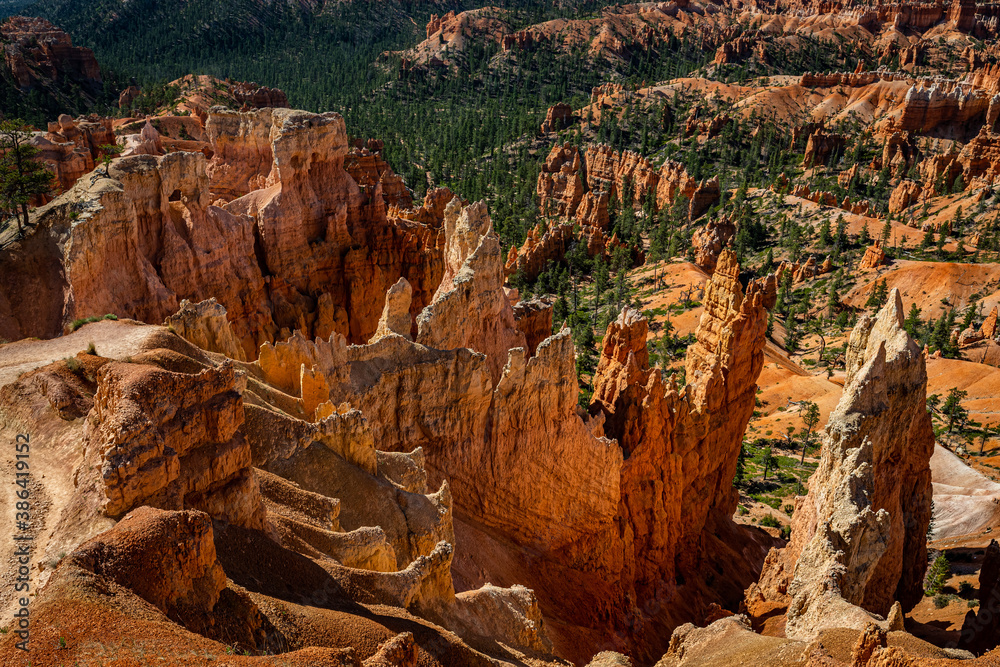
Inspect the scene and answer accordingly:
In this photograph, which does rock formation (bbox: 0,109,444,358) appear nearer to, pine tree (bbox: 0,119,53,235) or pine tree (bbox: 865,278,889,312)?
pine tree (bbox: 0,119,53,235)

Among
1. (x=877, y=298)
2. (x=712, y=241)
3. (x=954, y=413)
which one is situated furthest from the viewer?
(x=712, y=241)

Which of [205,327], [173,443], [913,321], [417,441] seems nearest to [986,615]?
[417,441]

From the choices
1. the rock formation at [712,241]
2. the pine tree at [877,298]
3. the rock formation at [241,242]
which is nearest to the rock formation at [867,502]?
the rock formation at [241,242]

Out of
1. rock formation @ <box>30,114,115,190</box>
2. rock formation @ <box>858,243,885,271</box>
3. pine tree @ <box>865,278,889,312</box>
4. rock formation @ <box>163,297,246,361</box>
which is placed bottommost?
pine tree @ <box>865,278,889,312</box>

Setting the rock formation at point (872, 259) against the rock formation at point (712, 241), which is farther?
the rock formation at point (712, 241)

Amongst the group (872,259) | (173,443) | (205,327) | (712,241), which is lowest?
(872,259)

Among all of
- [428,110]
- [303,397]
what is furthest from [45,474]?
[428,110]

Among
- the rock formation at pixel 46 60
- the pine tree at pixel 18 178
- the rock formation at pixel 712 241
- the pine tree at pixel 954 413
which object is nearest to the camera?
the pine tree at pixel 18 178

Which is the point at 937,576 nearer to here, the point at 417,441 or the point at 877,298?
the point at 417,441

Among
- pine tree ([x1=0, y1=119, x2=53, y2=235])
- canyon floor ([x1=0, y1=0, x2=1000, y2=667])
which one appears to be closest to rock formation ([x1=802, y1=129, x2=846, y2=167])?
canyon floor ([x1=0, y1=0, x2=1000, y2=667])

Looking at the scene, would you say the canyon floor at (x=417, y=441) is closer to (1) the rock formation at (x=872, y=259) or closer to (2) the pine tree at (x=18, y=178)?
(2) the pine tree at (x=18, y=178)
